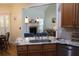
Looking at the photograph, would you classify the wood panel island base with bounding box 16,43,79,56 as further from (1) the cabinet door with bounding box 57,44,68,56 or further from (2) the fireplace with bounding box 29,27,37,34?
(2) the fireplace with bounding box 29,27,37,34

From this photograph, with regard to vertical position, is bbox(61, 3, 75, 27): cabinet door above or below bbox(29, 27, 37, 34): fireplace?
above

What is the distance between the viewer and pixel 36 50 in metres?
2.25

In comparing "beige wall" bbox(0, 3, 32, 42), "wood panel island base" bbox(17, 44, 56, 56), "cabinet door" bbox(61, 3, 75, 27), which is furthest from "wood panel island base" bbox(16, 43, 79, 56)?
"cabinet door" bbox(61, 3, 75, 27)

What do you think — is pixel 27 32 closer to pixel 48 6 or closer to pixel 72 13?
pixel 48 6

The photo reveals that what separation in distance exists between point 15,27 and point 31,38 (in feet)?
0.92

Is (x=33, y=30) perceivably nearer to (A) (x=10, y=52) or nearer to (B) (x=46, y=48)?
(B) (x=46, y=48)

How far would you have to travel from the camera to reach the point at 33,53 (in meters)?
2.25

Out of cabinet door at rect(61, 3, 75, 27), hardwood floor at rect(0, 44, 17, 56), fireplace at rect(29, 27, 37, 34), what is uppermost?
cabinet door at rect(61, 3, 75, 27)

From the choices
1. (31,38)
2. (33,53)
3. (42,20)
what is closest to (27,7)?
(42,20)

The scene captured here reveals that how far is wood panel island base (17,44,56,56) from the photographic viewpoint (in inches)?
88.1

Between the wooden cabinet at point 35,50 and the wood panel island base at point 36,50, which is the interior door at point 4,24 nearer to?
the wood panel island base at point 36,50

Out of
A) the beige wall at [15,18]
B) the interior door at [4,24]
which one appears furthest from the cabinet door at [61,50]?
the interior door at [4,24]

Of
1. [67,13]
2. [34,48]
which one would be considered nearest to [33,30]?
[34,48]

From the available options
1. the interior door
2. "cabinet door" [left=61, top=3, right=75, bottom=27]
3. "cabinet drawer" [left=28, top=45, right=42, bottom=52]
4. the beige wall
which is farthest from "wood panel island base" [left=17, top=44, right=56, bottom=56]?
"cabinet door" [left=61, top=3, right=75, bottom=27]
